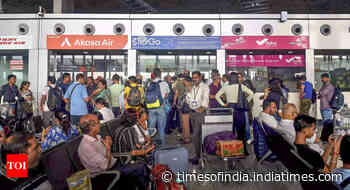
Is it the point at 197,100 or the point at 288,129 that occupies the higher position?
the point at 197,100

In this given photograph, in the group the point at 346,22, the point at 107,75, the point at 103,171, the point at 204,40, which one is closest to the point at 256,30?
the point at 204,40

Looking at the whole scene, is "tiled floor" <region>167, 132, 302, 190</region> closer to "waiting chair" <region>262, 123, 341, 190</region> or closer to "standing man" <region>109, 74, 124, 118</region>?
"waiting chair" <region>262, 123, 341, 190</region>

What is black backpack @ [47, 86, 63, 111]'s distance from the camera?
6.59 metres

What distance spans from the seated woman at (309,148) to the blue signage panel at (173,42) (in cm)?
729

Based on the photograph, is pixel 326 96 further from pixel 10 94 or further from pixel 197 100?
pixel 10 94

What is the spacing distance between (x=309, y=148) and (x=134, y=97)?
12.6ft

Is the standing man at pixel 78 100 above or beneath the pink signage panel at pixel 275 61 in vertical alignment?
beneath

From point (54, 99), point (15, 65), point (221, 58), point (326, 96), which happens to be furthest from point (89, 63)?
point (326, 96)

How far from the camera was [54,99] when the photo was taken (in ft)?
21.7

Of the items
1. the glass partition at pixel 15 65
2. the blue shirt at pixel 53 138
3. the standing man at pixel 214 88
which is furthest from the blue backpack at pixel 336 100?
the glass partition at pixel 15 65

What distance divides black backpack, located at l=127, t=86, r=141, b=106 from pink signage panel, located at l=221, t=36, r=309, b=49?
5049mm

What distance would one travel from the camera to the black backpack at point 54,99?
6.59 metres

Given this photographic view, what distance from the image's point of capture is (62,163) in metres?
2.34

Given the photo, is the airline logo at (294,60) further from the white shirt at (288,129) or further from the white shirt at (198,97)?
the white shirt at (288,129)
